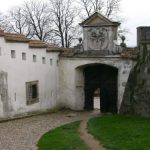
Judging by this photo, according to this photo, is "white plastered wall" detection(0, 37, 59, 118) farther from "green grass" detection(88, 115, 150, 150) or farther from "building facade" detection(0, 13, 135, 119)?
"green grass" detection(88, 115, 150, 150)

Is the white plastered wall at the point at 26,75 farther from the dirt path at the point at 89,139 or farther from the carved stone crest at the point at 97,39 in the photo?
the dirt path at the point at 89,139

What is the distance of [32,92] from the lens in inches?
1009

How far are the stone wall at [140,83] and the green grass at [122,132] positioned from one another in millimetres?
1545

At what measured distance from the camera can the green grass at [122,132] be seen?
15.4m

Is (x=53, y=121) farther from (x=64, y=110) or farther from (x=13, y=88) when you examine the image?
(x=64, y=110)

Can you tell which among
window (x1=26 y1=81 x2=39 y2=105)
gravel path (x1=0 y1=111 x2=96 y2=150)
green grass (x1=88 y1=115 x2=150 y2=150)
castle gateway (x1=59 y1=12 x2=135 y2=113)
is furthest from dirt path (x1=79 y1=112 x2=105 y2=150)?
castle gateway (x1=59 y1=12 x2=135 y2=113)

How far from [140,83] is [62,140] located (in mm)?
9684

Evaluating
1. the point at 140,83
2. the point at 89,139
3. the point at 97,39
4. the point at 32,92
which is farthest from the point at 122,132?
the point at 97,39

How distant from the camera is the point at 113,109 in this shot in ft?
96.1

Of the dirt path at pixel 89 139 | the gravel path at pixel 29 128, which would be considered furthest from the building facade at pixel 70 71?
the dirt path at pixel 89 139

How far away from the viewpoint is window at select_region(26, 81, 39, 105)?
2508cm

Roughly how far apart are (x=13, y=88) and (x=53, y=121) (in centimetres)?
275

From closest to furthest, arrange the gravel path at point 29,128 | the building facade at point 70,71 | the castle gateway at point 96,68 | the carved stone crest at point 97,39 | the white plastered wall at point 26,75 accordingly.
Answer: the gravel path at point 29,128 → the white plastered wall at point 26,75 → the building facade at point 70,71 → the castle gateway at point 96,68 → the carved stone crest at point 97,39

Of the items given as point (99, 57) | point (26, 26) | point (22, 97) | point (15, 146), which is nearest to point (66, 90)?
point (99, 57)
